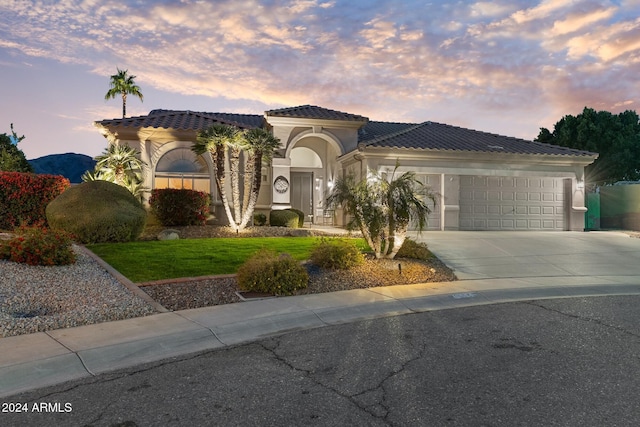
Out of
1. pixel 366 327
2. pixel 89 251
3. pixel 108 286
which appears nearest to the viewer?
pixel 366 327

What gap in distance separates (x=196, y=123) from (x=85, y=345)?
15350mm

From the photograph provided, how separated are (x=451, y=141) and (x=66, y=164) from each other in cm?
4751

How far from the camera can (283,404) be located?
13.7 ft

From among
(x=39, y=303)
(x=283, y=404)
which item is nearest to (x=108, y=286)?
(x=39, y=303)

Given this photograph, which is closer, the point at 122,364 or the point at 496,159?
the point at 122,364

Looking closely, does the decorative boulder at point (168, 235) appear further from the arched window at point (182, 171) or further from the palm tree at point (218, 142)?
the arched window at point (182, 171)

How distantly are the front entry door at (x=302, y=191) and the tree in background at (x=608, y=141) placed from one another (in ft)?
82.8

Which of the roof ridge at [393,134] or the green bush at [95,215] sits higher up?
the roof ridge at [393,134]

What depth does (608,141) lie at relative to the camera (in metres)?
38.0

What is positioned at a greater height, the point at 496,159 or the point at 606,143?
the point at 606,143

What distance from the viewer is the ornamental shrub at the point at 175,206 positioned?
17.0 m

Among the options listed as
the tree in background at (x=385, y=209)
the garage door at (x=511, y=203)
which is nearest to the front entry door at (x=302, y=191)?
the garage door at (x=511, y=203)

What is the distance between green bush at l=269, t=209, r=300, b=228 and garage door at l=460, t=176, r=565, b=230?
689cm

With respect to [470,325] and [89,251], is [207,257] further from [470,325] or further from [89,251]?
[470,325]
